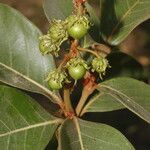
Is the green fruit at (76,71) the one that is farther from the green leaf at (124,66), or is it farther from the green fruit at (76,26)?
the green leaf at (124,66)

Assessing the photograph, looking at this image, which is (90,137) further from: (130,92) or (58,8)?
(58,8)

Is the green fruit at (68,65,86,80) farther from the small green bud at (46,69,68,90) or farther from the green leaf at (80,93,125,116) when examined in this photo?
the green leaf at (80,93,125,116)

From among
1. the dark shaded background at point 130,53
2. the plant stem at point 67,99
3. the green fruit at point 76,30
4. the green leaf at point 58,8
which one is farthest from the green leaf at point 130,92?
the dark shaded background at point 130,53

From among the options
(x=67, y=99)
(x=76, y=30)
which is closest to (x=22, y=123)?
(x=67, y=99)

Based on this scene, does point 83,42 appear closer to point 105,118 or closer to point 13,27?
point 13,27

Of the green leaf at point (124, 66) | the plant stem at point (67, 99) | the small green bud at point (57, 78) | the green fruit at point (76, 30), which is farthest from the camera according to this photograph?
the green leaf at point (124, 66)
